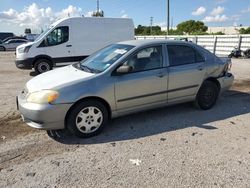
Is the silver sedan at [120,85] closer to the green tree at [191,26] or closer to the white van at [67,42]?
the white van at [67,42]

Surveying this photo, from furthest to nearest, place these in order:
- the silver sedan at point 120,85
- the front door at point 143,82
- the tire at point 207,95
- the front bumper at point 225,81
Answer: the front bumper at point 225,81 < the tire at point 207,95 < the front door at point 143,82 < the silver sedan at point 120,85

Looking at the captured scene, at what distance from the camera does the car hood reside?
157 inches

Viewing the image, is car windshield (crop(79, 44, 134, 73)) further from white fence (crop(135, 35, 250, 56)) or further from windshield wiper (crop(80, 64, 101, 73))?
white fence (crop(135, 35, 250, 56))

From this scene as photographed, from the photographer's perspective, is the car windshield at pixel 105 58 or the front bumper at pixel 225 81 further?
the front bumper at pixel 225 81

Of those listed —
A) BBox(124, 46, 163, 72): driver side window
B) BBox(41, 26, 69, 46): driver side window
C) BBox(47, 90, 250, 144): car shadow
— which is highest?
BBox(41, 26, 69, 46): driver side window

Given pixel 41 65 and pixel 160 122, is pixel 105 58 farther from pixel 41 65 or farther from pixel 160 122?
pixel 41 65

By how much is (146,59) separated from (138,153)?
1834 mm

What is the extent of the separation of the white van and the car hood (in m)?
6.38

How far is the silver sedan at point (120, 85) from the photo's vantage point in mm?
3877


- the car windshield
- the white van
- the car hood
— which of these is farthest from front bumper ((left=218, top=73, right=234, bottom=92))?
the white van

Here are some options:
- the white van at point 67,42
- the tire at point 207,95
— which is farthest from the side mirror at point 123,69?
the white van at point 67,42

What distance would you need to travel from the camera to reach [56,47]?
10.8 meters

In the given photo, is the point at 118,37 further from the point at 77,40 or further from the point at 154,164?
the point at 154,164

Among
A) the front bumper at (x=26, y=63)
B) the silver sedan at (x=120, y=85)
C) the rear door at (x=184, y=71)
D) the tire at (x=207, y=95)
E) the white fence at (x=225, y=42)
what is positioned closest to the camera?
the silver sedan at (x=120, y=85)
